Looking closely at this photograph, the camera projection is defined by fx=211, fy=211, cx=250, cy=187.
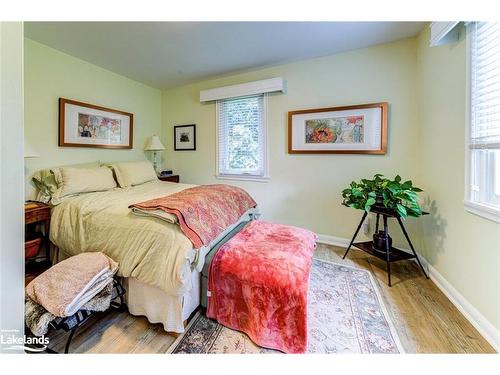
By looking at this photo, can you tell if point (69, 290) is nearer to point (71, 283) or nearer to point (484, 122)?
point (71, 283)

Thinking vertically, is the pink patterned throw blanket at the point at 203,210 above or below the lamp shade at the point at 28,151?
below

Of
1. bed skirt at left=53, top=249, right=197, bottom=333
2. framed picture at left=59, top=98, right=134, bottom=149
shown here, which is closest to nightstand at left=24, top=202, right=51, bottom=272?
framed picture at left=59, top=98, right=134, bottom=149

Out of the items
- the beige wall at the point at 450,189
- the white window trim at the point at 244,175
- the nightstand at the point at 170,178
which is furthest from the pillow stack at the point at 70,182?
the beige wall at the point at 450,189

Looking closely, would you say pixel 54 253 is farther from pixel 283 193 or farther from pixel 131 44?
pixel 283 193

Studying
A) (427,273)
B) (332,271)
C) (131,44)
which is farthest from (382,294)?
(131,44)

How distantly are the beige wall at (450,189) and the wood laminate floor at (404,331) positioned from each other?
6.5 inches

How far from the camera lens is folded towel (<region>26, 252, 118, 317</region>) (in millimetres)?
1130

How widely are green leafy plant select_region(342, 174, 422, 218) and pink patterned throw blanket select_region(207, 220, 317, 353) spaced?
31.6 inches

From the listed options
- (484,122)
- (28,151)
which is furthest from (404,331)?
(28,151)

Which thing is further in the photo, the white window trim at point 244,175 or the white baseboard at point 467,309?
the white window trim at point 244,175

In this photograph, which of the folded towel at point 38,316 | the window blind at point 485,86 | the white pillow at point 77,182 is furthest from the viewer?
the white pillow at point 77,182

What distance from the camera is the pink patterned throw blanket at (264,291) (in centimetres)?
120

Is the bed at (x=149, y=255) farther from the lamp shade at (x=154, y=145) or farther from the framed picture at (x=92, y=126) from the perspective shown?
the lamp shade at (x=154, y=145)

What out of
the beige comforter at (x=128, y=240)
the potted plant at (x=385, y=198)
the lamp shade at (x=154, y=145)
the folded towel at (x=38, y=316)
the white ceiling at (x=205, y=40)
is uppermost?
the white ceiling at (x=205, y=40)
